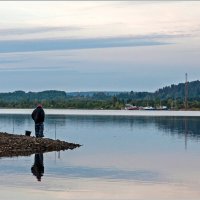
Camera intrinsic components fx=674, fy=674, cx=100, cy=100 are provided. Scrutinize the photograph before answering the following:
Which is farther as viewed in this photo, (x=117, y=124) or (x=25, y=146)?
(x=117, y=124)

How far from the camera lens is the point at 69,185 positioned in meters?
21.3

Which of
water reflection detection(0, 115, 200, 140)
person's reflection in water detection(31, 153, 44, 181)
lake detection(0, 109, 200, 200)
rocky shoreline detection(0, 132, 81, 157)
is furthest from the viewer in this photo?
water reflection detection(0, 115, 200, 140)

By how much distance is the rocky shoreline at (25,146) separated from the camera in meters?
32.1

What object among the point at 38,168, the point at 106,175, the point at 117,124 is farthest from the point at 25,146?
the point at 117,124

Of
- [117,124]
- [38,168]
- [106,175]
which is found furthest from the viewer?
[117,124]

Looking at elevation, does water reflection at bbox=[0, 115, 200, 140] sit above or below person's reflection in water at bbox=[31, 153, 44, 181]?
above

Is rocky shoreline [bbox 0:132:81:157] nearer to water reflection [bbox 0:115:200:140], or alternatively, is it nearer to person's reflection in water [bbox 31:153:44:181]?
person's reflection in water [bbox 31:153:44:181]

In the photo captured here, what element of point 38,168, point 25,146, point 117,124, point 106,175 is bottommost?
point 106,175

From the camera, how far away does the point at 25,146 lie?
3381 cm

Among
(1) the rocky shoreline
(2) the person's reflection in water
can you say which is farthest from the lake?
(1) the rocky shoreline

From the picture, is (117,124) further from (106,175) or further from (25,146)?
(106,175)

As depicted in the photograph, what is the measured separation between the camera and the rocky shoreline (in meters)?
32.1

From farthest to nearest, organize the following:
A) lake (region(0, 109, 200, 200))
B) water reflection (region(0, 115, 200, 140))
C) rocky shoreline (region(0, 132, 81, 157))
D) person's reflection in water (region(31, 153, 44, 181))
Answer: water reflection (region(0, 115, 200, 140)) → rocky shoreline (region(0, 132, 81, 157)) → person's reflection in water (region(31, 153, 44, 181)) → lake (region(0, 109, 200, 200))

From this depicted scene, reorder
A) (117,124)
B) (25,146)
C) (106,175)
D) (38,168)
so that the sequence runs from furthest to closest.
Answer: (117,124), (25,146), (38,168), (106,175)
